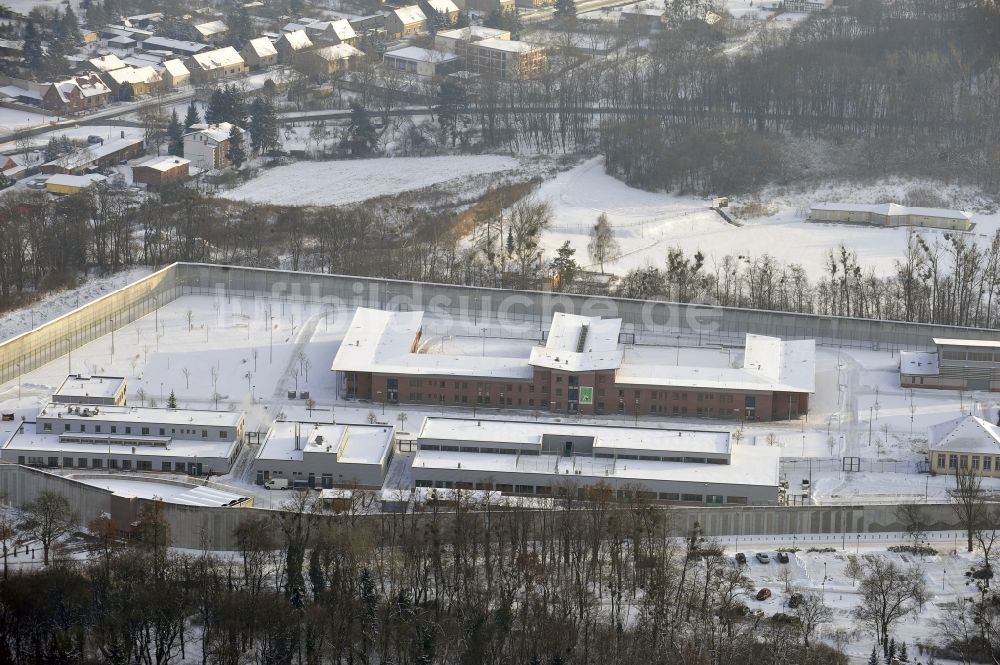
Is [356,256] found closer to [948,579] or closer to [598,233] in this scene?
[598,233]

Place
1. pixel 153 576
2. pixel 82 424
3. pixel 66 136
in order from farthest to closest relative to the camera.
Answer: pixel 66 136 < pixel 82 424 < pixel 153 576

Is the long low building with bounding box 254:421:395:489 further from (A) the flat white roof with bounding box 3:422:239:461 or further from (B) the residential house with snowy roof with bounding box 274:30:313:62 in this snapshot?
(B) the residential house with snowy roof with bounding box 274:30:313:62

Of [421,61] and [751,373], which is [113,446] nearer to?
[751,373]

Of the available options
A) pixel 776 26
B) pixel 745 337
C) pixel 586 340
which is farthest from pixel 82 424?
pixel 776 26

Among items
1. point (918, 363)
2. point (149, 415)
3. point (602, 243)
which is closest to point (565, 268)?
point (602, 243)

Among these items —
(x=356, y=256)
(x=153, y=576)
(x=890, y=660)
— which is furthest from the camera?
(x=356, y=256)

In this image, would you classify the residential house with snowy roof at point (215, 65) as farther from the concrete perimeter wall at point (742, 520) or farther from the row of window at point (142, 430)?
the concrete perimeter wall at point (742, 520)
